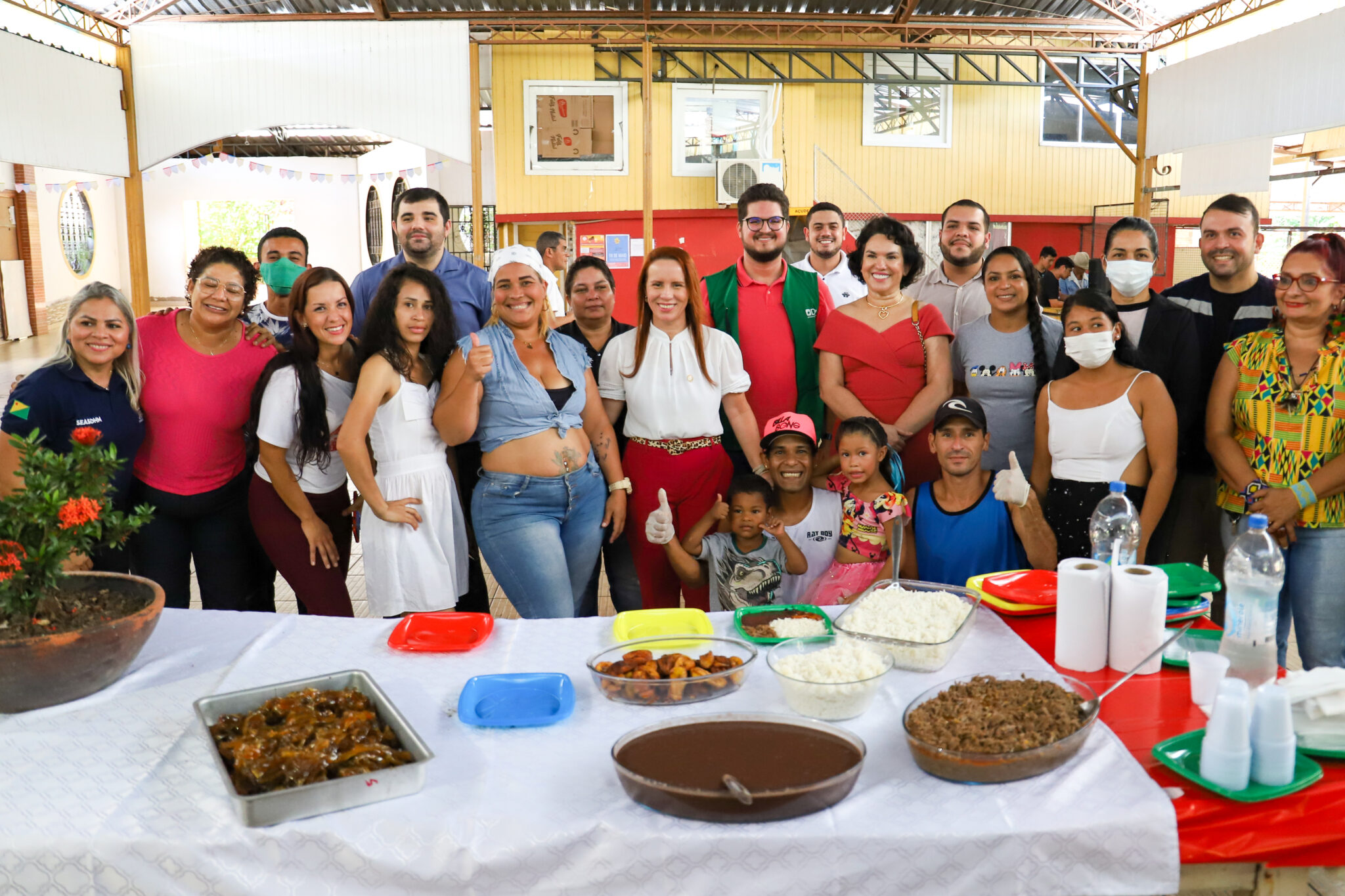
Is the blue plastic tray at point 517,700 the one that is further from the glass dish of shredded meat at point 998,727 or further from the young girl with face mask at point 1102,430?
the young girl with face mask at point 1102,430

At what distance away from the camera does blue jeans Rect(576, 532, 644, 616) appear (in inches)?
133

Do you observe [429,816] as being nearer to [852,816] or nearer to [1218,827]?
[852,816]

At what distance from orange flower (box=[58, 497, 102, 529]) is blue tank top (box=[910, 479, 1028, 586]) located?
84.3 inches

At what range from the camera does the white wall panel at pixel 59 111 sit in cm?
746

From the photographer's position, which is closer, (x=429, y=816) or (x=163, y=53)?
(x=429, y=816)

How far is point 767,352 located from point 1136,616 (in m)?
1.95

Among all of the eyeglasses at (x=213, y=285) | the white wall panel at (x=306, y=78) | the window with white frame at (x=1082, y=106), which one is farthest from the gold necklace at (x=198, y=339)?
the window with white frame at (x=1082, y=106)

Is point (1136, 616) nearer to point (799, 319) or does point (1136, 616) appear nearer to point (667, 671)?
point (667, 671)

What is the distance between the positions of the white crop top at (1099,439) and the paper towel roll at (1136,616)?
1.07 meters

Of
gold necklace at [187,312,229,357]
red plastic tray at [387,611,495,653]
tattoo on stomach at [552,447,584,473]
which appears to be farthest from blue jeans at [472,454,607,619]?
gold necklace at [187,312,229,357]

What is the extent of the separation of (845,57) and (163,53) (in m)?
9.74

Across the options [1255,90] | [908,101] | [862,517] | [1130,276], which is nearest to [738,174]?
[908,101]

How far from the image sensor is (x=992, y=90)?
49.4 ft

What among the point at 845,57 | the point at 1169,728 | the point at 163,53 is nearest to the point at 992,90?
the point at 845,57
